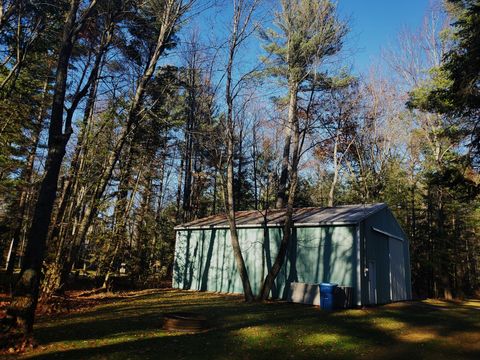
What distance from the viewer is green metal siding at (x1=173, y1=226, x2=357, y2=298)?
13.3 m

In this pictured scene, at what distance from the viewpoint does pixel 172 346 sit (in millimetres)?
6680

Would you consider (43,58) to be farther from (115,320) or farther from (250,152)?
(250,152)

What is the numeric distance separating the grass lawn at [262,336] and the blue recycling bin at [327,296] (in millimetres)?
656

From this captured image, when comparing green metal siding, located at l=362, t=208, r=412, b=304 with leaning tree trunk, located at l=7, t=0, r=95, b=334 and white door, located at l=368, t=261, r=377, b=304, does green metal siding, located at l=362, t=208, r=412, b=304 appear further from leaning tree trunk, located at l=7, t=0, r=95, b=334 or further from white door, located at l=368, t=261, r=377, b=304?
leaning tree trunk, located at l=7, t=0, r=95, b=334

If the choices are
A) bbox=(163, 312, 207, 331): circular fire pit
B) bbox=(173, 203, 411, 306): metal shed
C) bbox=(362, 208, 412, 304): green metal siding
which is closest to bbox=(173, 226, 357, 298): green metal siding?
bbox=(173, 203, 411, 306): metal shed

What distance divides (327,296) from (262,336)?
4847 millimetres

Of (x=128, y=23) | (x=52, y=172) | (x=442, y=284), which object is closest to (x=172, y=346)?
(x=52, y=172)

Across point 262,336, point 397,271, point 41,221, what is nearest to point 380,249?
point 397,271

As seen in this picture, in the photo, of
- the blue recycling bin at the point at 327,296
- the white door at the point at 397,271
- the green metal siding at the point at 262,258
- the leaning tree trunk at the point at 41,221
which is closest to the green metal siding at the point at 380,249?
the white door at the point at 397,271

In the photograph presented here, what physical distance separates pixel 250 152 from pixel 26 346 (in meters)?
24.2

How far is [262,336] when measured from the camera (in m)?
7.61

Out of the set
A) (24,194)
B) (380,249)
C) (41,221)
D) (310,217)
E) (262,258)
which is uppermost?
(24,194)

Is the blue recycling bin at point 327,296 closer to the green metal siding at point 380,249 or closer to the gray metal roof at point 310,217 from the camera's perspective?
the green metal siding at point 380,249

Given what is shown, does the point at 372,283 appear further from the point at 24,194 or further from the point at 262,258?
the point at 24,194
